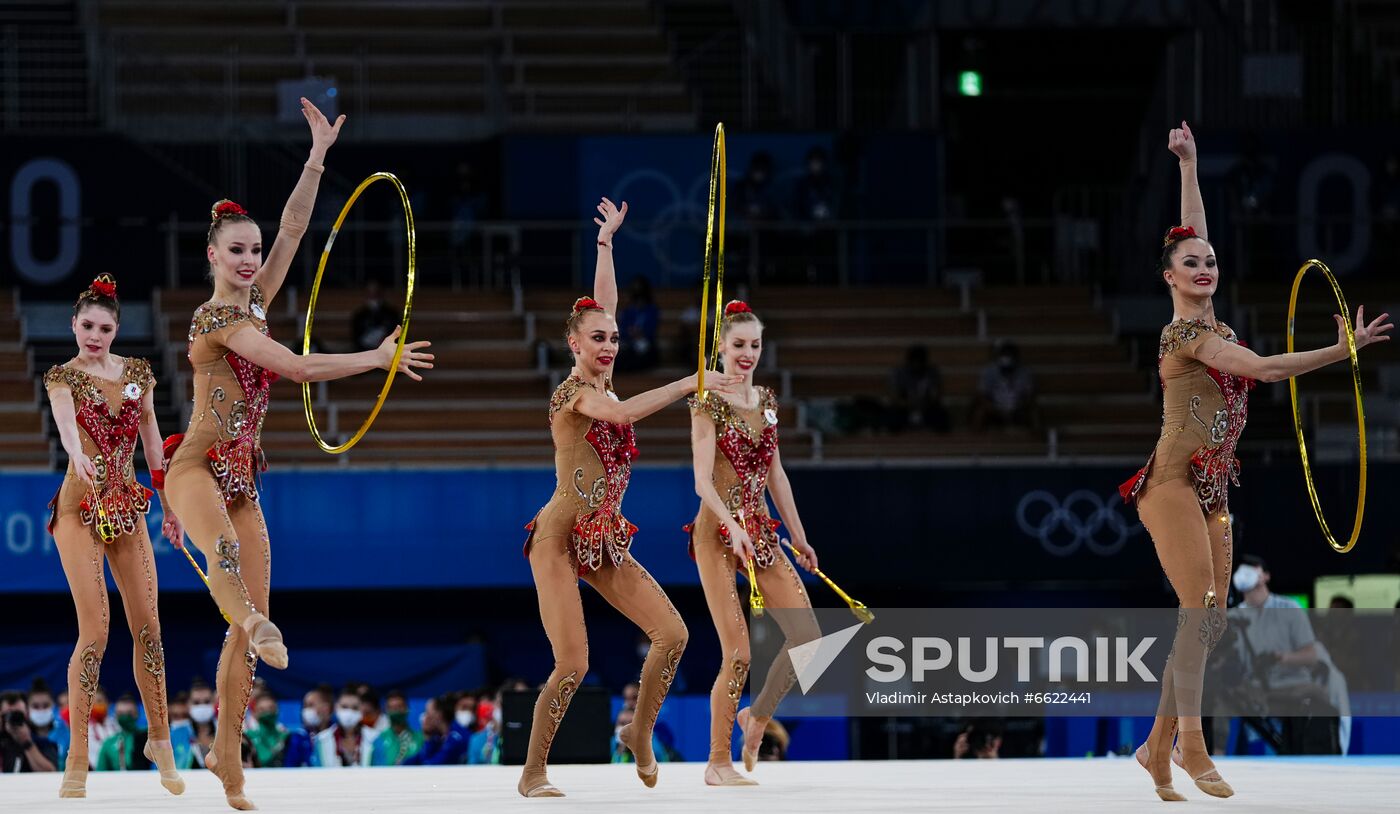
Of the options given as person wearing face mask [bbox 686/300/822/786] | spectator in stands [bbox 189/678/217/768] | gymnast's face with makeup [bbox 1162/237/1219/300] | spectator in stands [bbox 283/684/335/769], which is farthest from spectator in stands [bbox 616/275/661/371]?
gymnast's face with makeup [bbox 1162/237/1219/300]

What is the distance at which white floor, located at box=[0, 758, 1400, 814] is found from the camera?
657 centimetres

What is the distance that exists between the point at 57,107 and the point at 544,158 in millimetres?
4406

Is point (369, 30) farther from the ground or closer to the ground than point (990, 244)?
farther from the ground

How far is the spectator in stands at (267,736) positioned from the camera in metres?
11.5

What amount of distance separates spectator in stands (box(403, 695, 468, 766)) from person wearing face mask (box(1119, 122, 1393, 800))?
549 centimetres

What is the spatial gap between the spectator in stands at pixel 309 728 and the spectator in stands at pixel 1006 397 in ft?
18.9

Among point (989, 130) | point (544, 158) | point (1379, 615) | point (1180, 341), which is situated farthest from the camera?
point (989, 130)

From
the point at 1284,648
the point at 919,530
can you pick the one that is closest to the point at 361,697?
the point at 919,530

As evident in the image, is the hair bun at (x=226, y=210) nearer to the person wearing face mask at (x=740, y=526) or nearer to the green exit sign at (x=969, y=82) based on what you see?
the person wearing face mask at (x=740, y=526)

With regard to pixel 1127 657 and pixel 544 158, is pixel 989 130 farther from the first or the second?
pixel 1127 657

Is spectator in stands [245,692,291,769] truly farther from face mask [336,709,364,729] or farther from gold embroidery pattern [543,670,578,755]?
gold embroidery pattern [543,670,578,755]

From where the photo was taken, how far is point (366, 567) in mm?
14039

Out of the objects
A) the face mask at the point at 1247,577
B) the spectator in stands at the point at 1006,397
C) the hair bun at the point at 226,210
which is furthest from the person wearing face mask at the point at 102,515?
the spectator in stands at the point at 1006,397

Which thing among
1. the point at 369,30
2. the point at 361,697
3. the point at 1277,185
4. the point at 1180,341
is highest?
the point at 369,30
